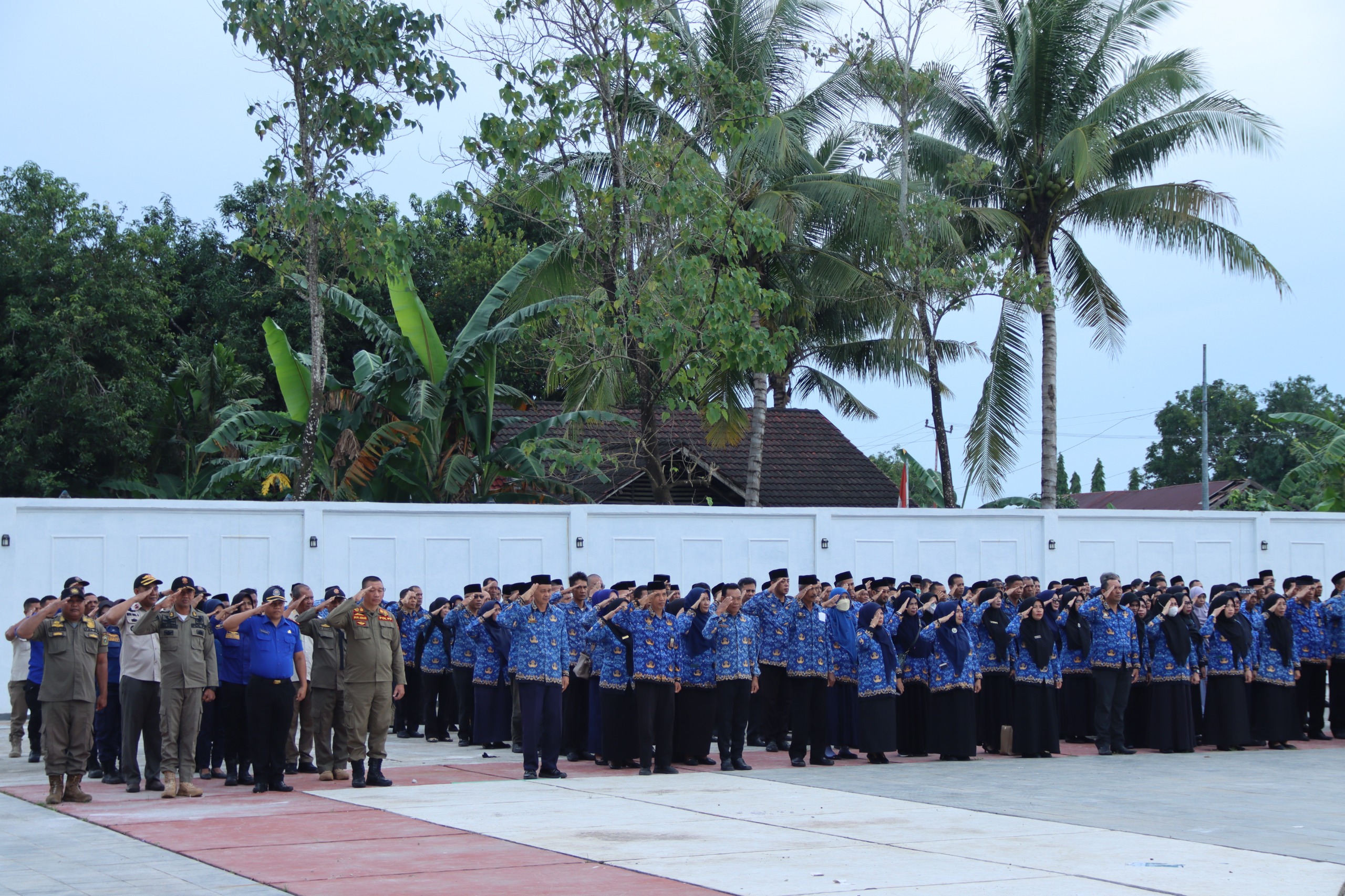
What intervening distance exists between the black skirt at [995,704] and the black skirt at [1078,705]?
3.45 ft

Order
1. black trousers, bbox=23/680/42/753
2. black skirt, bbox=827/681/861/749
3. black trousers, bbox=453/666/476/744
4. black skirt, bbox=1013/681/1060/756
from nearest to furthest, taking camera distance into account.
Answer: black trousers, bbox=23/680/42/753, black skirt, bbox=1013/681/1060/756, black skirt, bbox=827/681/861/749, black trousers, bbox=453/666/476/744

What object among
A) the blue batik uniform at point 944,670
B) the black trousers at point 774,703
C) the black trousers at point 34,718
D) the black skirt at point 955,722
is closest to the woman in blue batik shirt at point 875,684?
the blue batik uniform at point 944,670

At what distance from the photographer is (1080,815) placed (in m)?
10.1

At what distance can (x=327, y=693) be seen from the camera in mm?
12578

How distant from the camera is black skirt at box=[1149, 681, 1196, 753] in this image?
1523 centimetres

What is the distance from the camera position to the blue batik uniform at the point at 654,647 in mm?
12914

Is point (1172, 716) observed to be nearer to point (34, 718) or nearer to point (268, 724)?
point (268, 724)

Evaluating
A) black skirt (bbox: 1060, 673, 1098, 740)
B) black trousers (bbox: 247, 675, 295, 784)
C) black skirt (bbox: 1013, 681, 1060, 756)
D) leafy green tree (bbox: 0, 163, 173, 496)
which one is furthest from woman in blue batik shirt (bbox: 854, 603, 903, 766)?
leafy green tree (bbox: 0, 163, 173, 496)

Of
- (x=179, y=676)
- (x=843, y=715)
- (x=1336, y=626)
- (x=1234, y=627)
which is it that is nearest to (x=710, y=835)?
(x=179, y=676)

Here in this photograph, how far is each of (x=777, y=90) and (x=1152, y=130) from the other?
6.84 metres

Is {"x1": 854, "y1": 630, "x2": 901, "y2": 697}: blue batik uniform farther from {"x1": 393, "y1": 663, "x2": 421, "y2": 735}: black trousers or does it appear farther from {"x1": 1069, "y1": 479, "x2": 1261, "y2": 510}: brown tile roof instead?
{"x1": 1069, "y1": 479, "x2": 1261, "y2": 510}: brown tile roof

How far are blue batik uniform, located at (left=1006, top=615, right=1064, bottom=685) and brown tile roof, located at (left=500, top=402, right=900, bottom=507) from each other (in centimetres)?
1152

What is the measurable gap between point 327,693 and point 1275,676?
34.6ft

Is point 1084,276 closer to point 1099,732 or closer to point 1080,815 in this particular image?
point 1099,732
